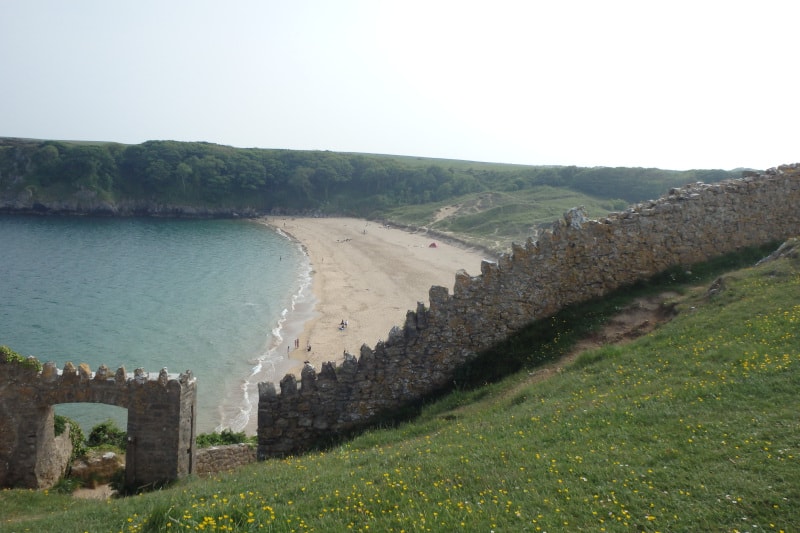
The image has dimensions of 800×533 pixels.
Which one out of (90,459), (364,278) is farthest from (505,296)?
(364,278)

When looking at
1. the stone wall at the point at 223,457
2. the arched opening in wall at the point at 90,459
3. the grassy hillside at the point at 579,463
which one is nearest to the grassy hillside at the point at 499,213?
the stone wall at the point at 223,457

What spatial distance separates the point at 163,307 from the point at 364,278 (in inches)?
830

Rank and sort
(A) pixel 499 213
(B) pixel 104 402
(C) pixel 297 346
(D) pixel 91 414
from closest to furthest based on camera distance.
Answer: (B) pixel 104 402 → (D) pixel 91 414 → (C) pixel 297 346 → (A) pixel 499 213

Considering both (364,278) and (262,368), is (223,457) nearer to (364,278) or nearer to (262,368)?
(262,368)

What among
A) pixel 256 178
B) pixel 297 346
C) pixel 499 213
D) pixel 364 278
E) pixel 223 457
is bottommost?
pixel 297 346

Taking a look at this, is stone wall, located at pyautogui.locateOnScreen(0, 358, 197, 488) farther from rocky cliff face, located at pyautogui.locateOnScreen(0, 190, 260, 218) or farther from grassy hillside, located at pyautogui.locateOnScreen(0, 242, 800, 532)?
rocky cliff face, located at pyautogui.locateOnScreen(0, 190, 260, 218)

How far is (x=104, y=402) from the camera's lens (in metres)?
14.4

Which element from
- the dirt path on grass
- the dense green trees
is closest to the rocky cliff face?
the dense green trees

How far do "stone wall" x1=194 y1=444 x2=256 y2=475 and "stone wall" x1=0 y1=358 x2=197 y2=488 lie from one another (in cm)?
162

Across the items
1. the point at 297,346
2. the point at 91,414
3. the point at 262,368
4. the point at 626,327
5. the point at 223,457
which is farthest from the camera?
the point at 297,346

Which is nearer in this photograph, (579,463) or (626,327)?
(579,463)

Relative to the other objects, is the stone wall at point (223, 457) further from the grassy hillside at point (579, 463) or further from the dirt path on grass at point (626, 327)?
the dirt path on grass at point (626, 327)

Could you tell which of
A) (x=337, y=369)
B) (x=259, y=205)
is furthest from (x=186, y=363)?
(x=259, y=205)

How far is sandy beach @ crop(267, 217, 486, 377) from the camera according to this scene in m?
42.2
